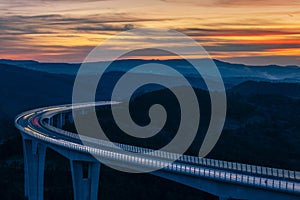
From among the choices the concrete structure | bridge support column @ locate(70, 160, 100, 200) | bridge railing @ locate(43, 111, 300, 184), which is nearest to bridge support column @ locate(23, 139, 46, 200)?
the concrete structure

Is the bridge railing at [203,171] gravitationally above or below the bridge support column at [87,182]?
above

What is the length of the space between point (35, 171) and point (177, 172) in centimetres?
5309

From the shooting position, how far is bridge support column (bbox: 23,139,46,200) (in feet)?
325

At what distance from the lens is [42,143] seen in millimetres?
94938

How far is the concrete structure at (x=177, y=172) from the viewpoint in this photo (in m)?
48.1

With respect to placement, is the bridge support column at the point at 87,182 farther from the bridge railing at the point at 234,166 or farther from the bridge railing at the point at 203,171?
the bridge railing at the point at 234,166

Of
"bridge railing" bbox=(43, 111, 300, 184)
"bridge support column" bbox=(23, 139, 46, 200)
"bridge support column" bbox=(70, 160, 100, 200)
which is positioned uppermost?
"bridge railing" bbox=(43, 111, 300, 184)

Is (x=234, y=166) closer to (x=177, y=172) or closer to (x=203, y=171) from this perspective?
(x=177, y=172)

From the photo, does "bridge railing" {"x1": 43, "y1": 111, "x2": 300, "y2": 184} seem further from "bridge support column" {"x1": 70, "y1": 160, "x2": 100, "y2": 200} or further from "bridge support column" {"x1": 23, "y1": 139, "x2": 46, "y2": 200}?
"bridge support column" {"x1": 23, "y1": 139, "x2": 46, "y2": 200}

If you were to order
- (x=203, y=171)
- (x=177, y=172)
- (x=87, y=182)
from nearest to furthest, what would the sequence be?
(x=203, y=171) < (x=177, y=172) < (x=87, y=182)

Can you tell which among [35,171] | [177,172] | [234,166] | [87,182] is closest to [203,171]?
[177,172]

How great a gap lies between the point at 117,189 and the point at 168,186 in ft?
36.1

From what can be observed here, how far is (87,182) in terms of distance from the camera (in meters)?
74.9

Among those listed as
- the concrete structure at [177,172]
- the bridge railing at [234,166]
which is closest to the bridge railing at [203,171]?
the concrete structure at [177,172]
